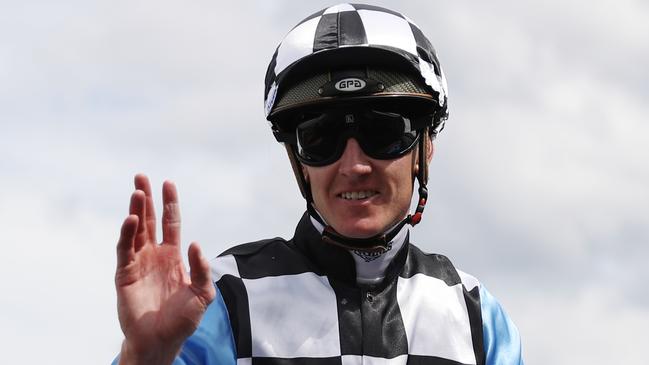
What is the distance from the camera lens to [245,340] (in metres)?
6.36

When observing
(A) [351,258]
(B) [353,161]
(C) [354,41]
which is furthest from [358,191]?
(C) [354,41]

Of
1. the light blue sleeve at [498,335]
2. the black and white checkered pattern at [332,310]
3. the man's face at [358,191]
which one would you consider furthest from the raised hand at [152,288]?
the light blue sleeve at [498,335]

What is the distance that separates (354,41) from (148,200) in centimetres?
160

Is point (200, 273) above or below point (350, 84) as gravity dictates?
below

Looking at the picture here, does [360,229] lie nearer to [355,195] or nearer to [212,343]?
[355,195]

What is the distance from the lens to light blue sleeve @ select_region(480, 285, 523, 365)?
6758 millimetres

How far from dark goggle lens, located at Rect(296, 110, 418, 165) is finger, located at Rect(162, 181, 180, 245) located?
108cm

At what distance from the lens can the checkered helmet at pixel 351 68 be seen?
6.47 m

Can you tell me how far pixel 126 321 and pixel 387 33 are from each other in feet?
7.34

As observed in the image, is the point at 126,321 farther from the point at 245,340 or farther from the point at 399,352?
the point at 399,352

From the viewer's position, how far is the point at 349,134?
6.42m

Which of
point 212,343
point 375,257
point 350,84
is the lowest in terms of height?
point 212,343

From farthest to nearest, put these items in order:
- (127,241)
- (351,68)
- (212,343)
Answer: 1. (351,68)
2. (212,343)
3. (127,241)

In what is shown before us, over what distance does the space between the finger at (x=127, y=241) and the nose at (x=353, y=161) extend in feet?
4.45
